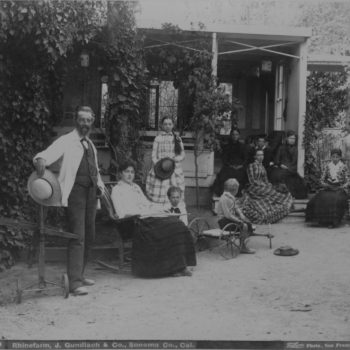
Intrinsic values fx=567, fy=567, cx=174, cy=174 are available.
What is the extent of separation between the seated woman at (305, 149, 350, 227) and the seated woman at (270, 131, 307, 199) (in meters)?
0.60

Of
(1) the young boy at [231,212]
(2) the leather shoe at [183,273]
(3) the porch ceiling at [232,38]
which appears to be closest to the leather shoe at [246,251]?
(1) the young boy at [231,212]

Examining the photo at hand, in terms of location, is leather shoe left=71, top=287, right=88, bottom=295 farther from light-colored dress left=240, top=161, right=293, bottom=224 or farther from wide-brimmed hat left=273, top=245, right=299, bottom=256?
light-colored dress left=240, top=161, right=293, bottom=224

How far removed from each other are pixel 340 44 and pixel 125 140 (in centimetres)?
1050

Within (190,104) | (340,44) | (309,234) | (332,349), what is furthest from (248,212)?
(340,44)

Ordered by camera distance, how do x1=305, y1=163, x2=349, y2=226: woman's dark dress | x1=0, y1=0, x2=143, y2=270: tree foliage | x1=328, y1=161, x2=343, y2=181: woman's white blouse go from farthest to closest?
1. x1=328, y1=161, x2=343, y2=181: woman's white blouse
2. x1=305, y1=163, x2=349, y2=226: woman's dark dress
3. x1=0, y1=0, x2=143, y2=270: tree foliage

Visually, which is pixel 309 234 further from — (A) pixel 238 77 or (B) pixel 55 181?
(A) pixel 238 77

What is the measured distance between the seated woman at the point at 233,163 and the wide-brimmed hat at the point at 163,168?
5.86ft

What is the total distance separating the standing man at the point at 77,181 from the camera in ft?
17.5

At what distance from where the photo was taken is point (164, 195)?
8070 mm

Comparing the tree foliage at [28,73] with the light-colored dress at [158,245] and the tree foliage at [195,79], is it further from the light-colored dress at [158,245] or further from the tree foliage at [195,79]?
the tree foliage at [195,79]

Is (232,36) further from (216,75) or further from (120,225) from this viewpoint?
(120,225)

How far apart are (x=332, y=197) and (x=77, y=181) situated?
179 inches

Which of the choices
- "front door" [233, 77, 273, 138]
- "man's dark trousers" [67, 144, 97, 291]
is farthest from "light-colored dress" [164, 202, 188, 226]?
"front door" [233, 77, 273, 138]

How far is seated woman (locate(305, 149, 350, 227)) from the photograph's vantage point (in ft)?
27.6
